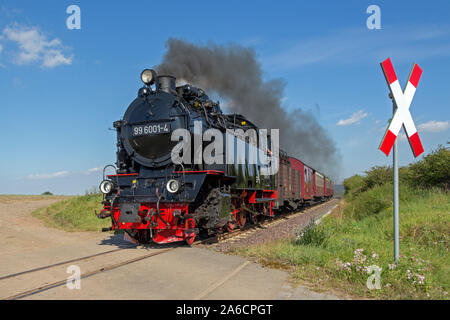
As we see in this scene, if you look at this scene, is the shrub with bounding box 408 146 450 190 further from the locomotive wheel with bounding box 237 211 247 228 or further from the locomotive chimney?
the locomotive chimney

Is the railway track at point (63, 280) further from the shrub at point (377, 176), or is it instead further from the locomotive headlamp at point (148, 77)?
the shrub at point (377, 176)

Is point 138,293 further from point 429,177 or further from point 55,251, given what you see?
point 429,177

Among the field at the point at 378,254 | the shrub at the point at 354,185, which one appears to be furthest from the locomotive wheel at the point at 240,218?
the shrub at the point at 354,185

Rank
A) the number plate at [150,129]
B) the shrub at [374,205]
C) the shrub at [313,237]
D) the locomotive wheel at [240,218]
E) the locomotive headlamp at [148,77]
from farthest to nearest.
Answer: the shrub at [374,205] → the locomotive wheel at [240,218] → the locomotive headlamp at [148,77] → the number plate at [150,129] → the shrub at [313,237]

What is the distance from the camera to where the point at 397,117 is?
4648 millimetres

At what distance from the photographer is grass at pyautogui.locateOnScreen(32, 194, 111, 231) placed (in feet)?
43.1

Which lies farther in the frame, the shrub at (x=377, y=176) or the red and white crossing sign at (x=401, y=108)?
the shrub at (x=377, y=176)

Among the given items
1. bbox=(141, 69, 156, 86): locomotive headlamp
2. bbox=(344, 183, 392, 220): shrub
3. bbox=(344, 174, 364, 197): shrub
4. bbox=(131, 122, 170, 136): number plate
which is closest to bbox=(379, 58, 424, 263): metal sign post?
bbox=(131, 122, 170, 136): number plate

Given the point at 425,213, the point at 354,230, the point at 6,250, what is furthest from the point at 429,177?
the point at 6,250

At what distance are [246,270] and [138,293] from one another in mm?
1909

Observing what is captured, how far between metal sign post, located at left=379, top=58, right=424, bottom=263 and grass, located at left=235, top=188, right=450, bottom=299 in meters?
0.41

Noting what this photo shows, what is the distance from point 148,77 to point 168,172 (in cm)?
257

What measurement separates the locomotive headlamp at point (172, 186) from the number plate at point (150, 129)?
4.34ft

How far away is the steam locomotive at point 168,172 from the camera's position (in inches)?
300
